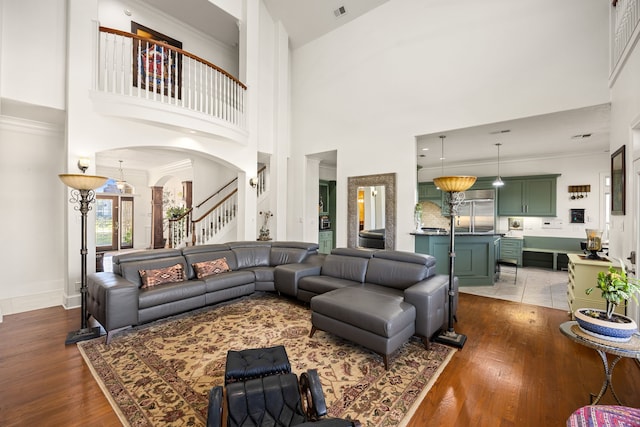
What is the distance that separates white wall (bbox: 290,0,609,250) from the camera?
379 cm

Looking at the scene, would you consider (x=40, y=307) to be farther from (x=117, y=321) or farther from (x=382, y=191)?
(x=382, y=191)

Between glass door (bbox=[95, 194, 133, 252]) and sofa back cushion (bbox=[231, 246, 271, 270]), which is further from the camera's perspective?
glass door (bbox=[95, 194, 133, 252])

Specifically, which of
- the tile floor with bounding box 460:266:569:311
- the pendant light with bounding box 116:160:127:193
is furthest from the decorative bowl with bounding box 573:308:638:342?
→ the pendant light with bounding box 116:160:127:193

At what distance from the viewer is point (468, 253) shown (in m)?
5.20

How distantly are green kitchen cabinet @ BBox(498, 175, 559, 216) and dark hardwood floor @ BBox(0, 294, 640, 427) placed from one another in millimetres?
5115

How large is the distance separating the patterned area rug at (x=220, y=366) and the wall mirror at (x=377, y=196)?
2746 millimetres

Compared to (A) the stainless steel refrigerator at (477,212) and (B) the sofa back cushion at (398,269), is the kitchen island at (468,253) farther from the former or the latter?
(A) the stainless steel refrigerator at (477,212)

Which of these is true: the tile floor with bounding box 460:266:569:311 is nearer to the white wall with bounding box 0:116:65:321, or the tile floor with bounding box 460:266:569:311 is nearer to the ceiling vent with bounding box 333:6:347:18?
the ceiling vent with bounding box 333:6:347:18

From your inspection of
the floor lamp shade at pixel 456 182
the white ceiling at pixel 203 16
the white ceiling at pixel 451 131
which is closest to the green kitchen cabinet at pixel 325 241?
the white ceiling at pixel 451 131

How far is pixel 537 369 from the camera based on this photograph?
249cm

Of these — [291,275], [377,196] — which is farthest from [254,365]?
[377,196]

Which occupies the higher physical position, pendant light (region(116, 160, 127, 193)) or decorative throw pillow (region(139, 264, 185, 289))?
pendant light (region(116, 160, 127, 193))

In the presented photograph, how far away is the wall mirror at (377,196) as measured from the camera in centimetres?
551

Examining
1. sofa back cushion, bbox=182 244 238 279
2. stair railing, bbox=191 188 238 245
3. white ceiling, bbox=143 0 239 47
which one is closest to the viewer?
sofa back cushion, bbox=182 244 238 279
